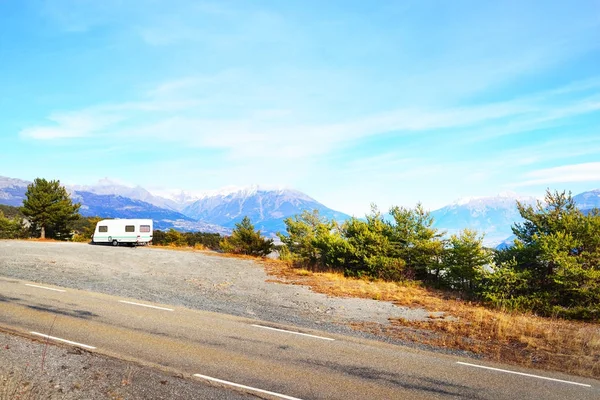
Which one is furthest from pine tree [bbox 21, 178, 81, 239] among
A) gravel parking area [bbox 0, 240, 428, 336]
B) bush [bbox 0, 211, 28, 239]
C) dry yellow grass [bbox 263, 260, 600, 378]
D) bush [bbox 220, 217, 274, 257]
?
dry yellow grass [bbox 263, 260, 600, 378]

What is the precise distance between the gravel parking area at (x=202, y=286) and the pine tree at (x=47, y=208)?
20.7m

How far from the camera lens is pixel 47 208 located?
46.4 meters

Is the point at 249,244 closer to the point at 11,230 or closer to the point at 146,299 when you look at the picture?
the point at 146,299

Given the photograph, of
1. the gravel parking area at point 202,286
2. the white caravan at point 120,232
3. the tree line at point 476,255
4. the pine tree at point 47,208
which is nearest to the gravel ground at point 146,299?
the gravel parking area at point 202,286

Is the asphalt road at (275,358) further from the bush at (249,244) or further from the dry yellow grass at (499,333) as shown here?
the bush at (249,244)

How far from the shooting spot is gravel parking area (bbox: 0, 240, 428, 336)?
13.9 meters

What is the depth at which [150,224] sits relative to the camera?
1689 inches

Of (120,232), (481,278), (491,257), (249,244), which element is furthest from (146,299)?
(120,232)

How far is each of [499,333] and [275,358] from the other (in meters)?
7.21

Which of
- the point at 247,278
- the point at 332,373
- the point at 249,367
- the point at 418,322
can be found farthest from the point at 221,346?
the point at 247,278

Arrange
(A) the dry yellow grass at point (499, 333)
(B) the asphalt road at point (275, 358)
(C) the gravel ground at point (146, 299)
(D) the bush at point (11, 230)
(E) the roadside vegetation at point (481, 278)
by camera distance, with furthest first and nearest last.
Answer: (D) the bush at point (11, 230), (E) the roadside vegetation at point (481, 278), (A) the dry yellow grass at point (499, 333), (B) the asphalt road at point (275, 358), (C) the gravel ground at point (146, 299)

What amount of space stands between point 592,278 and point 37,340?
18136 mm

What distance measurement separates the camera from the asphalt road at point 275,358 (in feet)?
23.7

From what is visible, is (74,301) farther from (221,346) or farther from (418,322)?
(418,322)
